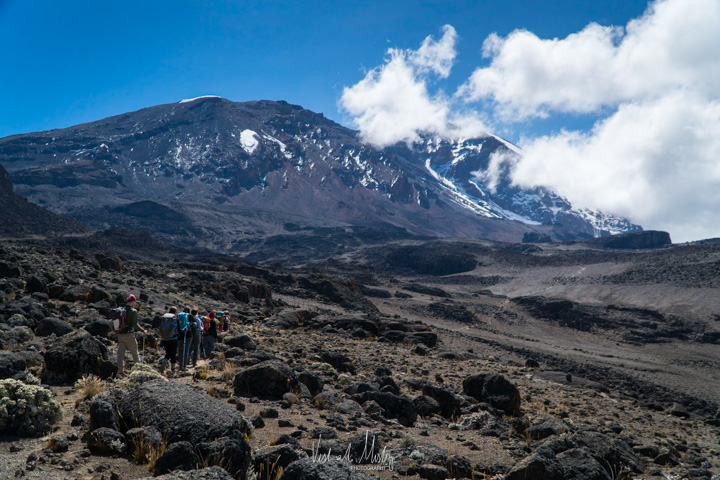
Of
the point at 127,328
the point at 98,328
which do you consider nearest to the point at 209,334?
the point at 98,328

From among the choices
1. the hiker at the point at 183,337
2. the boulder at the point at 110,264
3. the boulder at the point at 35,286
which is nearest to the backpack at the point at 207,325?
the hiker at the point at 183,337

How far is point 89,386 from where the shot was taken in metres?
5.94

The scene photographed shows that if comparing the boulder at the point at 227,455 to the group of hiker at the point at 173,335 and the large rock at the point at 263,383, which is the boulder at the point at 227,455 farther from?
the group of hiker at the point at 173,335

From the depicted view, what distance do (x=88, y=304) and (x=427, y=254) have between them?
78.2 meters

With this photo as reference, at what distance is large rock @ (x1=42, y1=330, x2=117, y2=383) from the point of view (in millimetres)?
6594

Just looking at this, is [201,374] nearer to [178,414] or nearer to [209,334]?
[209,334]

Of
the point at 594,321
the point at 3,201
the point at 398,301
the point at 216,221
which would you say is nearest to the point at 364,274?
the point at 398,301

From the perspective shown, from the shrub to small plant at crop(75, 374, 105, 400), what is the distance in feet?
3.27

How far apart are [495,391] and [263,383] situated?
5388 millimetres

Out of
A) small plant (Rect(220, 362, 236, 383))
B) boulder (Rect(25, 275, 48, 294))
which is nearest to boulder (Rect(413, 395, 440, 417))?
small plant (Rect(220, 362, 236, 383))

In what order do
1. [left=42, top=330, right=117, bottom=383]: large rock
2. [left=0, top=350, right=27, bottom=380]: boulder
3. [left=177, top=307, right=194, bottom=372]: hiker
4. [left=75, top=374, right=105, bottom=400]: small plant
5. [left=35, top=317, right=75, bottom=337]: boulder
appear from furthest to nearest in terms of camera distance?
[left=35, top=317, right=75, bottom=337]: boulder
[left=177, top=307, right=194, bottom=372]: hiker
[left=42, top=330, right=117, bottom=383]: large rock
[left=75, top=374, right=105, bottom=400]: small plant
[left=0, top=350, right=27, bottom=380]: boulder

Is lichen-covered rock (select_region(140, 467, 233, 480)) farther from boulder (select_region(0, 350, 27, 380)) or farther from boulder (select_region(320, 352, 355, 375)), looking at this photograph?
boulder (select_region(320, 352, 355, 375))

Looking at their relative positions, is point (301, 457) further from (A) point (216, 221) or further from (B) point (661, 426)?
(A) point (216, 221)

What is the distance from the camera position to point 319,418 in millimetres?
6762
